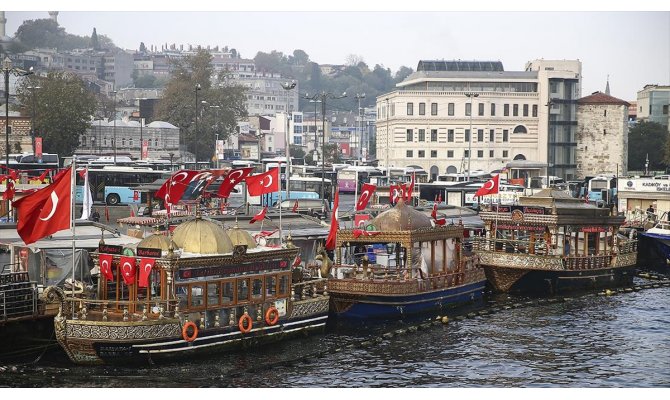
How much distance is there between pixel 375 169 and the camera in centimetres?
7238

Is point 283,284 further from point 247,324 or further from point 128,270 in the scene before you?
point 128,270

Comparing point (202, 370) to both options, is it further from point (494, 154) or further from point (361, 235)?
point (494, 154)

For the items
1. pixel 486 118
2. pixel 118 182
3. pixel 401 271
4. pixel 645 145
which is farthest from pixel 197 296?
pixel 645 145

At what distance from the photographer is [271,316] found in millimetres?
24703

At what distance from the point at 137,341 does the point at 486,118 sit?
6300 centimetres

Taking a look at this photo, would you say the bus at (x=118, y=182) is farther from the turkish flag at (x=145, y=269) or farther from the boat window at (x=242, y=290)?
the turkish flag at (x=145, y=269)

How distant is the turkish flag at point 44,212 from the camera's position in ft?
73.8

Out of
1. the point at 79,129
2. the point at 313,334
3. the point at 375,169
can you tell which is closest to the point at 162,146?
the point at 79,129

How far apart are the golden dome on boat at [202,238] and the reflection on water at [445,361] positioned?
2.38 m

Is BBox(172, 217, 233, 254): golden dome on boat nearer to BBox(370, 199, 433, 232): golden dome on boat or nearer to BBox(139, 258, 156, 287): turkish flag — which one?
BBox(139, 258, 156, 287): turkish flag

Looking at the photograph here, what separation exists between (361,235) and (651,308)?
945 cm

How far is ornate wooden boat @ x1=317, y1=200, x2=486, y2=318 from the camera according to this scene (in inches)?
1107

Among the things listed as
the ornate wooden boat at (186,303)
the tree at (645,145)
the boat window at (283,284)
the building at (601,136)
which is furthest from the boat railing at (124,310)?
the tree at (645,145)

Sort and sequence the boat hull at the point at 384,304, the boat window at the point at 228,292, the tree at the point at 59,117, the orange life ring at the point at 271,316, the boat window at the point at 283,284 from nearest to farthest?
the boat window at the point at 228,292 → the orange life ring at the point at 271,316 → the boat window at the point at 283,284 → the boat hull at the point at 384,304 → the tree at the point at 59,117
